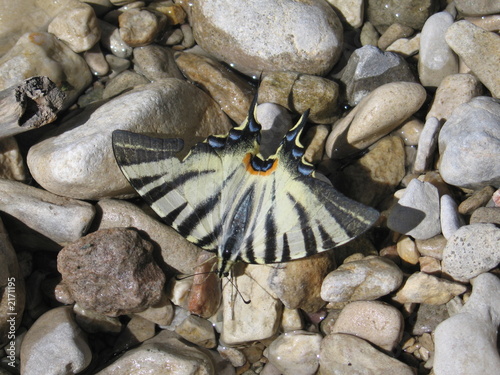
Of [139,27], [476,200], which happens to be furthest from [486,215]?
[139,27]

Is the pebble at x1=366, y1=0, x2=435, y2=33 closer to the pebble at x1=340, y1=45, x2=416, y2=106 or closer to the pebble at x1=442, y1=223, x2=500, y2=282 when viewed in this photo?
the pebble at x1=340, y1=45, x2=416, y2=106

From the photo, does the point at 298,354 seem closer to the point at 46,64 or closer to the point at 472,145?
the point at 472,145

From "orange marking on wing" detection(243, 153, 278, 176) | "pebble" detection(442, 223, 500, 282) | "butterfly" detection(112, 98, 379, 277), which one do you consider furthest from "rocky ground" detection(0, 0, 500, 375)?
"orange marking on wing" detection(243, 153, 278, 176)

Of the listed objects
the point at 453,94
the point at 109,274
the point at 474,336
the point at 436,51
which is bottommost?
the point at 474,336

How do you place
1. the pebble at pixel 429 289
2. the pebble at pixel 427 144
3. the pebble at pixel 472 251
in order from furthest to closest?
the pebble at pixel 427 144
the pebble at pixel 429 289
the pebble at pixel 472 251

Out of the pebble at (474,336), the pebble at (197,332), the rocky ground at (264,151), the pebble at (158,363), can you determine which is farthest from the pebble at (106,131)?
the pebble at (474,336)

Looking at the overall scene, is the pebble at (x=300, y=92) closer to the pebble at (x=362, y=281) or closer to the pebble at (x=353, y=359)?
the pebble at (x=362, y=281)
